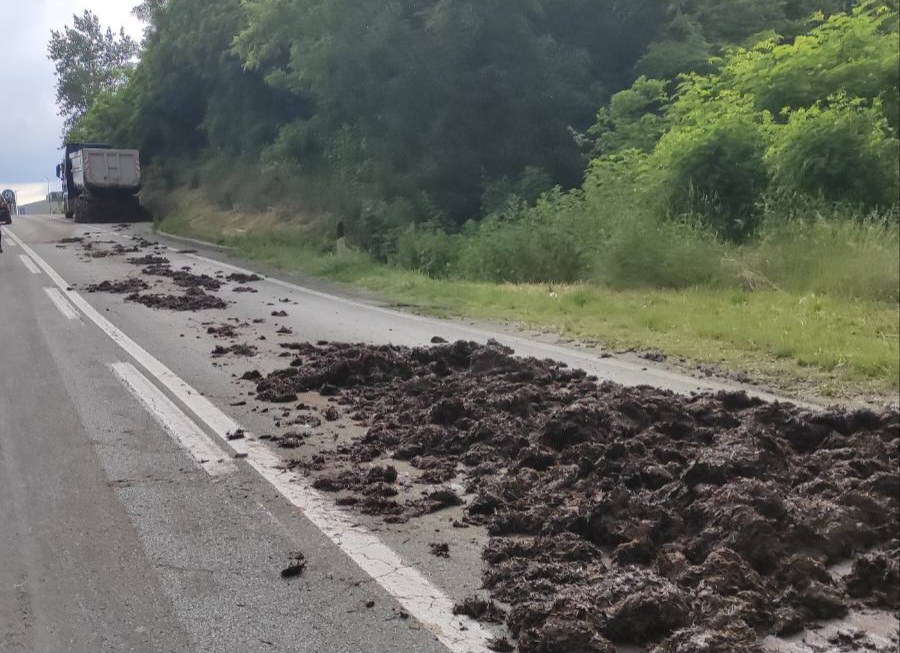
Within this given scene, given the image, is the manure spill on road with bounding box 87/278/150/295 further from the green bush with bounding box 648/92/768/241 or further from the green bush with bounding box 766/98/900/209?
the green bush with bounding box 766/98/900/209

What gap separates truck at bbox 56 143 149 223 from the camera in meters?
39.9

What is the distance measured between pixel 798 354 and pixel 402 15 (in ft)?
66.9

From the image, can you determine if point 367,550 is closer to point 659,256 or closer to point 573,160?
point 659,256

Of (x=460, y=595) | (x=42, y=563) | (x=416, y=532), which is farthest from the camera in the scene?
(x=416, y=532)

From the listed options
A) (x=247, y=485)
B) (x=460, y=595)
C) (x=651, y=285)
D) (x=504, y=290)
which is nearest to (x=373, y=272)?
(x=504, y=290)

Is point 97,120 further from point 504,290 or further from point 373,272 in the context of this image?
point 504,290

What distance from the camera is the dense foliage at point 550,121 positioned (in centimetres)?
1143

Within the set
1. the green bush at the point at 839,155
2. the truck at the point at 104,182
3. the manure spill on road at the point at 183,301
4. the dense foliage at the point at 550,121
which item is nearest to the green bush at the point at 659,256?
the dense foliage at the point at 550,121

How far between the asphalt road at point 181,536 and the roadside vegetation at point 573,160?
6.45ft

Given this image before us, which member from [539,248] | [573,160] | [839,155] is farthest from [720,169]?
[573,160]

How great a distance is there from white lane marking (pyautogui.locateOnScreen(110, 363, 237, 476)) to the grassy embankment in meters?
4.50

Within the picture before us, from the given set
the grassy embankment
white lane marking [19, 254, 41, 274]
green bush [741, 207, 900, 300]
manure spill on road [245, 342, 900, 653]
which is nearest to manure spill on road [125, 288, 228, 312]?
the grassy embankment

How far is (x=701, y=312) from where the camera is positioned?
32.7 feet

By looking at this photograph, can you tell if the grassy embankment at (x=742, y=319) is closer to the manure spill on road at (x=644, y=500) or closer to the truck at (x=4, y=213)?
the manure spill on road at (x=644, y=500)
